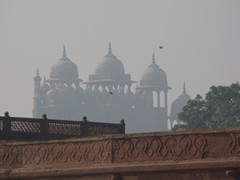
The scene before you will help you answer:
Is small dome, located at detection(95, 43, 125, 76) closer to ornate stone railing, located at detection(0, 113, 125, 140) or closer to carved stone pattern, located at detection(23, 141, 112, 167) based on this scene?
ornate stone railing, located at detection(0, 113, 125, 140)

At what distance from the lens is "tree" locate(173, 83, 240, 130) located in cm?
8344

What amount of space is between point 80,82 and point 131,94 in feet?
27.1

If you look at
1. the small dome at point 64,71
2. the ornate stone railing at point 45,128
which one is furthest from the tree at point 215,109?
the small dome at point 64,71

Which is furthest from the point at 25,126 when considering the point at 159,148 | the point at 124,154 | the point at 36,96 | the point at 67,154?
the point at 36,96

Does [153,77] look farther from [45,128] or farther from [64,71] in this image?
[45,128]

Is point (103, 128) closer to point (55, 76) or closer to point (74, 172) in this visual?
point (74, 172)

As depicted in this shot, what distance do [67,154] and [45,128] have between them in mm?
6487

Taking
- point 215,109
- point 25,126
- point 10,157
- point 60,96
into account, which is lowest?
point 10,157

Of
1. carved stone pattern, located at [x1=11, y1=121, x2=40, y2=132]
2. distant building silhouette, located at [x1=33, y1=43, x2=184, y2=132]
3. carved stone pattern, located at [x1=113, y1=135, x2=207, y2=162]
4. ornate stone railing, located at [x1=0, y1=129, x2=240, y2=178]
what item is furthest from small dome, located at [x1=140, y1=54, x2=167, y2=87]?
carved stone pattern, located at [x1=113, y1=135, x2=207, y2=162]

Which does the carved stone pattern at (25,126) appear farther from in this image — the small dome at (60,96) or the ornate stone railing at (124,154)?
the small dome at (60,96)

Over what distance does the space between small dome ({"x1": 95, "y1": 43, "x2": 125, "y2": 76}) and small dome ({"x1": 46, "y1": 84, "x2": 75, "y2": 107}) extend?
615 centimetres

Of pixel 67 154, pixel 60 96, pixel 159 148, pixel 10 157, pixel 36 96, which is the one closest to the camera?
pixel 159 148

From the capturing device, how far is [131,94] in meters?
185

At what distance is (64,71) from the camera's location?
582 ft
